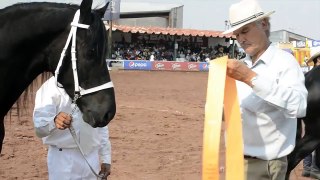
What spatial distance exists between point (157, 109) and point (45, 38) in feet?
33.5

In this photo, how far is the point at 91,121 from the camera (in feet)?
9.18

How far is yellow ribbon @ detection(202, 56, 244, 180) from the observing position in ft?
8.59

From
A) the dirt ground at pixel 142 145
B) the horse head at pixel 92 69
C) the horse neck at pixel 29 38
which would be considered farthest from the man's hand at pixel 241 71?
the dirt ground at pixel 142 145

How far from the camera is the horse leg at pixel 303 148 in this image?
18.5 ft

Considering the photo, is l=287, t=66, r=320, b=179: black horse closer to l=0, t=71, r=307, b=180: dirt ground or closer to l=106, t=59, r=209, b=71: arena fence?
l=0, t=71, r=307, b=180: dirt ground

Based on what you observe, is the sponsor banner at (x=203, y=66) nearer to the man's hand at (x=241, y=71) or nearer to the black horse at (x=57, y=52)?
the black horse at (x=57, y=52)

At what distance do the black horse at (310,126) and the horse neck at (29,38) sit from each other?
11.9 ft

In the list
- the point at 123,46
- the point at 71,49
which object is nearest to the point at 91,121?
the point at 71,49

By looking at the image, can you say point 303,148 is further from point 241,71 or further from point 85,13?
point 85,13

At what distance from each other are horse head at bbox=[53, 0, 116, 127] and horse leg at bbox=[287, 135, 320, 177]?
3.45 metres

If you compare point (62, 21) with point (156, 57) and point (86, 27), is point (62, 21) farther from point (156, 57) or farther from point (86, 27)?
point (156, 57)

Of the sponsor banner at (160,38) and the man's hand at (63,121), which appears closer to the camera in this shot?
the man's hand at (63,121)

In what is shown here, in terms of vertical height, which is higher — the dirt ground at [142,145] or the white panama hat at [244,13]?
the white panama hat at [244,13]

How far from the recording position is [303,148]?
570 cm
